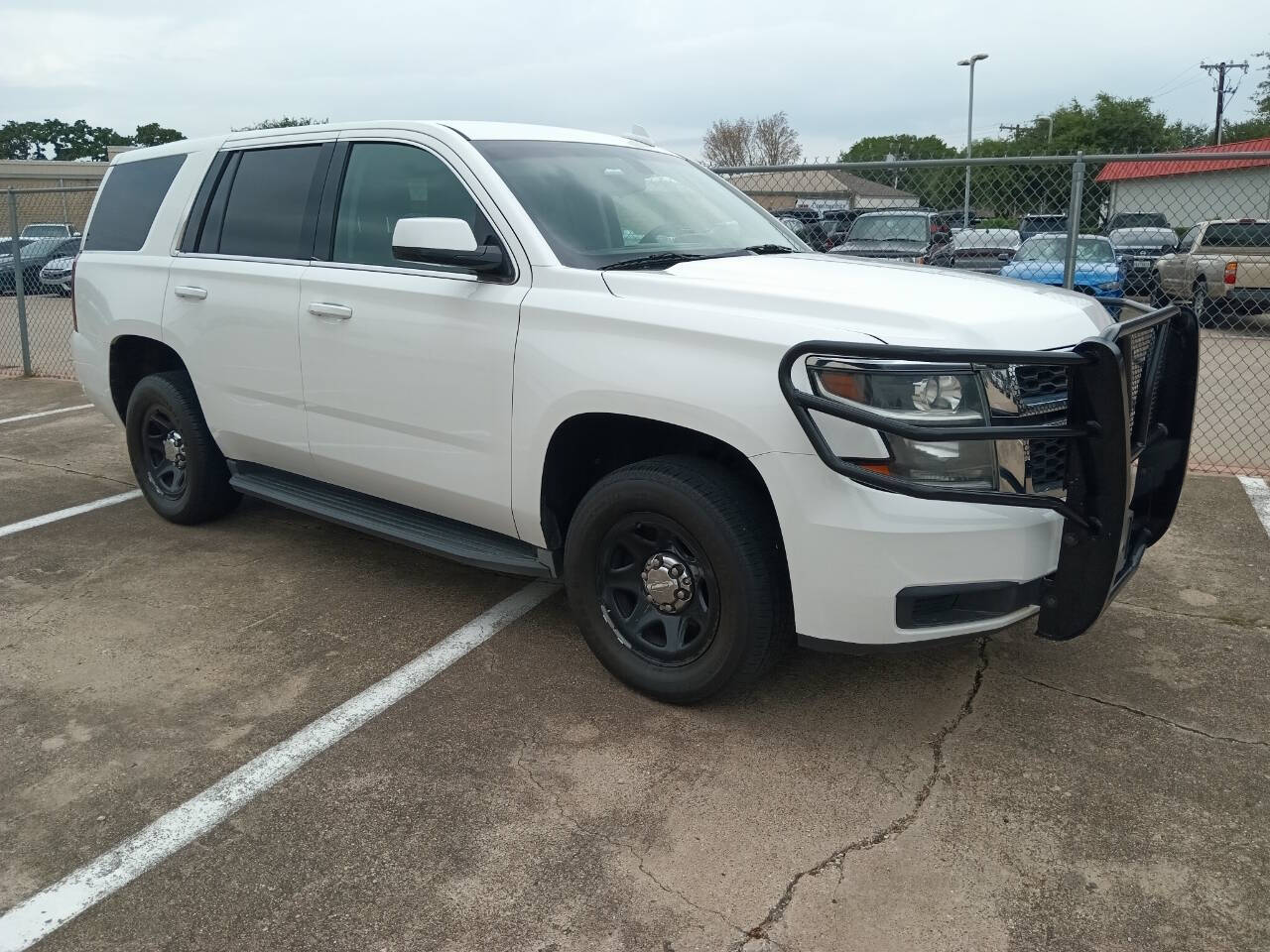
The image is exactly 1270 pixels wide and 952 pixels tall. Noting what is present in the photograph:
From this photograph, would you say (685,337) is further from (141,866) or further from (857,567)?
Result: (141,866)

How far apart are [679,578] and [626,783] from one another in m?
0.66

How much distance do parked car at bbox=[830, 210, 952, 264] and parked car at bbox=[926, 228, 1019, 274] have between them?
11 cm

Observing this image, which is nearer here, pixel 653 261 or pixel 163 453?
pixel 653 261

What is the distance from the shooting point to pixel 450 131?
3.92 metres

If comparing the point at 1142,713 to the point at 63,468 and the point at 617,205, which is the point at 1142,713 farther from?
the point at 63,468

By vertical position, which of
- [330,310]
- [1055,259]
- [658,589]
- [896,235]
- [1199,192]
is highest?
[1199,192]

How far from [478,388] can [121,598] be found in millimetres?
2089

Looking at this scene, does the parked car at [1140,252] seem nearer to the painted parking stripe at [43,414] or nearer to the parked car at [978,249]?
the parked car at [978,249]

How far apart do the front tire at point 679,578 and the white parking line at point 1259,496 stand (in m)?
3.58

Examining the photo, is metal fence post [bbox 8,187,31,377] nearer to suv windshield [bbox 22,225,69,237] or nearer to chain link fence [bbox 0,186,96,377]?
chain link fence [bbox 0,186,96,377]

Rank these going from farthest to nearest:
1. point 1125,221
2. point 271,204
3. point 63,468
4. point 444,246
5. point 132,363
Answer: point 1125,221 → point 63,468 → point 132,363 → point 271,204 → point 444,246

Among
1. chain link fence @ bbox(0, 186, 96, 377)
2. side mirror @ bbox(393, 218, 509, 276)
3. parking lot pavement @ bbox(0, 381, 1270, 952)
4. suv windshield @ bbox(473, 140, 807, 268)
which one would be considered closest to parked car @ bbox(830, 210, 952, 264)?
suv windshield @ bbox(473, 140, 807, 268)

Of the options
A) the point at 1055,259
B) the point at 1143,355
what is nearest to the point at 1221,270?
the point at 1055,259

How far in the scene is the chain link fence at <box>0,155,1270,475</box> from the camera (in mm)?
6742
